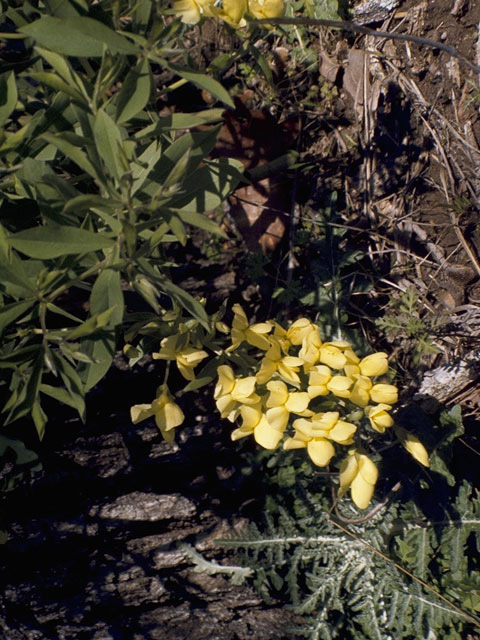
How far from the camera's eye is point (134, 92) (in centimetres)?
157

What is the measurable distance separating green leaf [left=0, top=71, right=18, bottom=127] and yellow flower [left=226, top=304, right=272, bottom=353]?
0.93 meters

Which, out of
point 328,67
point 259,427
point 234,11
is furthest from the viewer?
point 328,67

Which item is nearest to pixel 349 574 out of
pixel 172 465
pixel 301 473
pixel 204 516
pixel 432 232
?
pixel 301 473

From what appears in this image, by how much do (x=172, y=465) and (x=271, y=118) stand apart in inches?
77.8

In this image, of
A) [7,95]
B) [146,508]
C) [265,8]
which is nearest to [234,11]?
[265,8]

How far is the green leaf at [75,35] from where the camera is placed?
1.42m

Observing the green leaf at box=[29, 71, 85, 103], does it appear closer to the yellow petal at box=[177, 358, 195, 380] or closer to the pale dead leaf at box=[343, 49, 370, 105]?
the yellow petal at box=[177, 358, 195, 380]

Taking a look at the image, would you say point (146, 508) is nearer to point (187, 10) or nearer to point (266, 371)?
point (266, 371)

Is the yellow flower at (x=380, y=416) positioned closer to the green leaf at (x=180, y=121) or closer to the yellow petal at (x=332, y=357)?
the yellow petal at (x=332, y=357)

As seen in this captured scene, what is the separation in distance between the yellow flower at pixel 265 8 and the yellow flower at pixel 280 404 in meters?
1.16

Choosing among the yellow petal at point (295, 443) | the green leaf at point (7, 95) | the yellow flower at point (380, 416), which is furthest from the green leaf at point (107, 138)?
the yellow flower at point (380, 416)

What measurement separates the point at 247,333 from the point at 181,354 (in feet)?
0.82

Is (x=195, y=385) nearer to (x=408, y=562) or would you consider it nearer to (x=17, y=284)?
(x=17, y=284)

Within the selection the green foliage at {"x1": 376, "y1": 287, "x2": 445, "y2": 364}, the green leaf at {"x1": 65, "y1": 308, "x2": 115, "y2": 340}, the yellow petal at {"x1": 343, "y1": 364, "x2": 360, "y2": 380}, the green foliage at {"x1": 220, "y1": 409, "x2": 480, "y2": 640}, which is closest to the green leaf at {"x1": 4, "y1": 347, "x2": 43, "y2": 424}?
the green leaf at {"x1": 65, "y1": 308, "x2": 115, "y2": 340}
